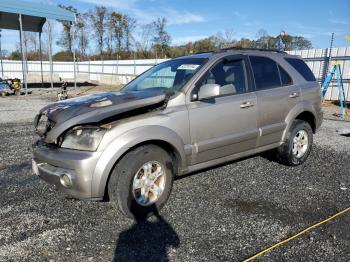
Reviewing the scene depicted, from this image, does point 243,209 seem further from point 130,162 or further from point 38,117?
point 38,117

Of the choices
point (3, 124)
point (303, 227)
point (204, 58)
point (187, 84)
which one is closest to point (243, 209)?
point (303, 227)

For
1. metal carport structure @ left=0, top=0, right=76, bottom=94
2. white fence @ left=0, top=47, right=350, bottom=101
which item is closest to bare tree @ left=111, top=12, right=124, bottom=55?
white fence @ left=0, top=47, right=350, bottom=101

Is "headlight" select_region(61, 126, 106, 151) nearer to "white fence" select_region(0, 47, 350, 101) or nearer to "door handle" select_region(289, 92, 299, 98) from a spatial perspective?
"door handle" select_region(289, 92, 299, 98)

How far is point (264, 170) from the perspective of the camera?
213 inches

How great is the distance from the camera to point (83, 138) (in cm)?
341

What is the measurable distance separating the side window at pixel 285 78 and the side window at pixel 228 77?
0.90 metres

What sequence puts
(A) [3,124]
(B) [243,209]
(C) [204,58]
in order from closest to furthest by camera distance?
(B) [243,209], (C) [204,58], (A) [3,124]

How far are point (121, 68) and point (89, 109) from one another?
2650cm

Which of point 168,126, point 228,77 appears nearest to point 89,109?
point 168,126

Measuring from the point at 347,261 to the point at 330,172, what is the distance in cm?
265

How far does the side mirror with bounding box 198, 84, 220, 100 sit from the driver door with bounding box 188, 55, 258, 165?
0.05 m

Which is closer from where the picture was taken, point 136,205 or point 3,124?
point 136,205

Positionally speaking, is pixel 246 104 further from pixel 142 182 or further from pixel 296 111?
pixel 142 182

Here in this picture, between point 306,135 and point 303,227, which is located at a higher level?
point 306,135
